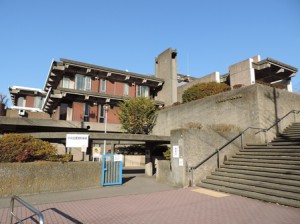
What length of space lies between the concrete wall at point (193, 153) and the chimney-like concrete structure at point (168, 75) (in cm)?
1526

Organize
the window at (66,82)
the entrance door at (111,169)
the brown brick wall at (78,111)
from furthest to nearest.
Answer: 1. the window at (66,82)
2. the brown brick wall at (78,111)
3. the entrance door at (111,169)

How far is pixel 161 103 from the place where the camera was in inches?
1150

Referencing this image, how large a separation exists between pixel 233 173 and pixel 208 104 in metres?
8.60

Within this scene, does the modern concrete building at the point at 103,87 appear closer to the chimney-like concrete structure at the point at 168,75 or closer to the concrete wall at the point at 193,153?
the chimney-like concrete structure at the point at 168,75

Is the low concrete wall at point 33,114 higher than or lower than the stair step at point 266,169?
higher

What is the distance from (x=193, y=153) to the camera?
1316 centimetres

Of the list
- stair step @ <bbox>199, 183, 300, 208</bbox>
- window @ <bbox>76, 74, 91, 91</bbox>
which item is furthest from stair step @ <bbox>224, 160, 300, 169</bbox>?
window @ <bbox>76, 74, 91, 91</bbox>

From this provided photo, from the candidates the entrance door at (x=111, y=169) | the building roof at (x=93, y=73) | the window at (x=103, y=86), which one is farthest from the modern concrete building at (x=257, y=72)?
the entrance door at (x=111, y=169)

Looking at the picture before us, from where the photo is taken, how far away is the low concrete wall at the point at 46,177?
33.8 feet

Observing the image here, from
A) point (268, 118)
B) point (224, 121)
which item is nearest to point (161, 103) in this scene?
point (224, 121)

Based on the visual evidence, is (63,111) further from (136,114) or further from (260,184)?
(260,184)

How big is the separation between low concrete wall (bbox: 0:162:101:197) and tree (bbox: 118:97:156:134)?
38.8 ft

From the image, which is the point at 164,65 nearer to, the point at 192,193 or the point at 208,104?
the point at 208,104

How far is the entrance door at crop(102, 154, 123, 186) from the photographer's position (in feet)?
42.4
